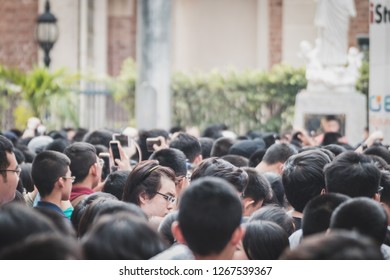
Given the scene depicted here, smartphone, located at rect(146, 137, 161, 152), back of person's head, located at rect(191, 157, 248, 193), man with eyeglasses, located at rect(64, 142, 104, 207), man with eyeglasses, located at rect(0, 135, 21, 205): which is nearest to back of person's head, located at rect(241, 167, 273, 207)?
back of person's head, located at rect(191, 157, 248, 193)

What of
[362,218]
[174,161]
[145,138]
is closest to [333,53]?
[145,138]

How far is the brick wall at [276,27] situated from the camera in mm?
27352

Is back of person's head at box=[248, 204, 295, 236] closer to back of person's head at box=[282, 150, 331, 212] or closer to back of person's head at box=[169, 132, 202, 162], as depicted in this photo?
back of person's head at box=[282, 150, 331, 212]

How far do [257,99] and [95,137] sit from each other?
12.6 meters

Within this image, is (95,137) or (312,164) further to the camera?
(95,137)

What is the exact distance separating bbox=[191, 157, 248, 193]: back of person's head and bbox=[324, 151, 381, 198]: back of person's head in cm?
70

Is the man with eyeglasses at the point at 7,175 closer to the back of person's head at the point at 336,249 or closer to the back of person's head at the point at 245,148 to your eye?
the back of person's head at the point at 336,249

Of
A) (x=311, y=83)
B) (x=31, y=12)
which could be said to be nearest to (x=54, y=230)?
(x=311, y=83)

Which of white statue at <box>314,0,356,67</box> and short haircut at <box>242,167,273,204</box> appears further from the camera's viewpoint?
white statue at <box>314,0,356,67</box>

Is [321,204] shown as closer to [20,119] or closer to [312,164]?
[312,164]

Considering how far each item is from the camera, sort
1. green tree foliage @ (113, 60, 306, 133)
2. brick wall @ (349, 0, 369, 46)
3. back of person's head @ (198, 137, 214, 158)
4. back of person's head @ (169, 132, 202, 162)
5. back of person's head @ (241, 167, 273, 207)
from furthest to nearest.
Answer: brick wall @ (349, 0, 369, 46) → green tree foliage @ (113, 60, 306, 133) → back of person's head @ (198, 137, 214, 158) → back of person's head @ (169, 132, 202, 162) → back of person's head @ (241, 167, 273, 207)

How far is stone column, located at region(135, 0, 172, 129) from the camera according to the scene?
73.2 feet

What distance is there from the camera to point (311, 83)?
19.5 metres

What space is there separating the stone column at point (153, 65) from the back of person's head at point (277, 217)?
15959 millimetres
